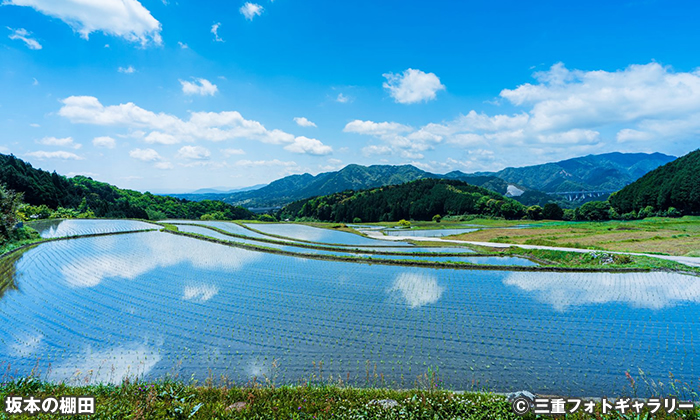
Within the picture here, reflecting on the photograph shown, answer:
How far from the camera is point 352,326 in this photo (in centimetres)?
1306

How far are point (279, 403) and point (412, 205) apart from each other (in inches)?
3693

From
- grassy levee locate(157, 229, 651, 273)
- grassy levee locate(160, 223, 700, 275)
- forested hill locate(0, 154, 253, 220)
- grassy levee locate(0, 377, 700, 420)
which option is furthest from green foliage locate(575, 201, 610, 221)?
forested hill locate(0, 154, 253, 220)

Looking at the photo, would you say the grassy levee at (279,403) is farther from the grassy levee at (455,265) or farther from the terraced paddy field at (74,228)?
the terraced paddy field at (74,228)

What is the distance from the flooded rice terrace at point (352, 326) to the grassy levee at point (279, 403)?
4.63ft

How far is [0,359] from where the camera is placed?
32.6 feet

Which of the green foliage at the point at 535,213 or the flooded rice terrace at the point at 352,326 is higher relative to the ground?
the green foliage at the point at 535,213

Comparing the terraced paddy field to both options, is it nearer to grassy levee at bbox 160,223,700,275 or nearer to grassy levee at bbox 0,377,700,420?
grassy levee at bbox 160,223,700,275

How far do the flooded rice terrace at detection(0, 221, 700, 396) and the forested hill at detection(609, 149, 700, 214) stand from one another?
67.7 m

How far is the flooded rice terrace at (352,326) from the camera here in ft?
31.7

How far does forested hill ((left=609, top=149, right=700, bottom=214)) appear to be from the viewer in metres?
64.1

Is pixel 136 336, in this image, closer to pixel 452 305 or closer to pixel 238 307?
pixel 238 307

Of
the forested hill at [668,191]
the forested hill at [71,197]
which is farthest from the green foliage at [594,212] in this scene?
the forested hill at [71,197]

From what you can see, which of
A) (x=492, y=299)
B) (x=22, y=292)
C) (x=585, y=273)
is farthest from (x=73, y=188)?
(x=585, y=273)

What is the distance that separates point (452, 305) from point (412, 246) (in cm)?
2209
